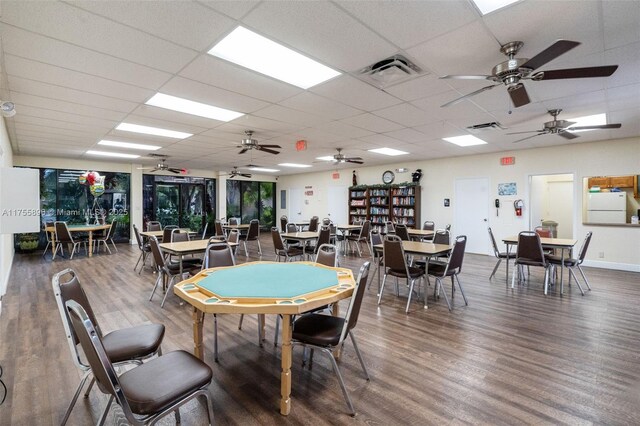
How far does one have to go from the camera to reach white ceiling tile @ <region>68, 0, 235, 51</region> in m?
2.11

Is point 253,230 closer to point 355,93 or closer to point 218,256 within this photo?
point 218,256

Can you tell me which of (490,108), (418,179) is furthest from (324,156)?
(490,108)

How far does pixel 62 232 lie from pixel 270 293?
7.72 metres

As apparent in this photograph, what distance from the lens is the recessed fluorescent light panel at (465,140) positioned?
6.21 m

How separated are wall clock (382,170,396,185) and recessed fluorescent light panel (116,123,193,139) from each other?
242 inches

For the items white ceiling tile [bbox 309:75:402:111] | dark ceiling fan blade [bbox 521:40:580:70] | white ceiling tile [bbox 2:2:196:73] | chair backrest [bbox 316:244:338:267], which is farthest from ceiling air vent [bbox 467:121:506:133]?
white ceiling tile [bbox 2:2:196:73]

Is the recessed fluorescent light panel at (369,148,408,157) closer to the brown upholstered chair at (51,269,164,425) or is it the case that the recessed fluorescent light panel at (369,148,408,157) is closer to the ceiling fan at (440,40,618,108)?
the ceiling fan at (440,40,618,108)

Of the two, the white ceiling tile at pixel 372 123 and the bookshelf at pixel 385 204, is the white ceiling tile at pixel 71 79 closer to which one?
the white ceiling tile at pixel 372 123

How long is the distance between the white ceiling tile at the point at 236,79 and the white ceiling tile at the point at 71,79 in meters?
0.88

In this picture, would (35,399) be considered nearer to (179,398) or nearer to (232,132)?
(179,398)

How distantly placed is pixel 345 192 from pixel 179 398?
401 inches

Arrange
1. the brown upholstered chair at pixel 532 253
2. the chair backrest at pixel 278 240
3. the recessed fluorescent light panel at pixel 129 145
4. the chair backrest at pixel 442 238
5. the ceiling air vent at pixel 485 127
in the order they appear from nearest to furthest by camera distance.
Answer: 1. the brown upholstered chair at pixel 532 253
2. the ceiling air vent at pixel 485 127
3. the chair backrest at pixel 442 238
4. the chair backrest at pixel 278 240
5. the recessed fluorescent light panel at pixel 129 145

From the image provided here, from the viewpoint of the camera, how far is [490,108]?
14.3 feet

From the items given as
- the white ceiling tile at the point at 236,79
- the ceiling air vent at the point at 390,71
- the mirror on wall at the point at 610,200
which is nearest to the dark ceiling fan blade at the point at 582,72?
the ceiling air vent at the point at 390,71
